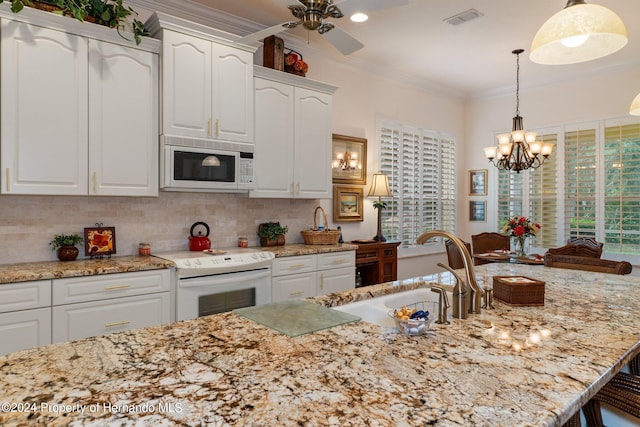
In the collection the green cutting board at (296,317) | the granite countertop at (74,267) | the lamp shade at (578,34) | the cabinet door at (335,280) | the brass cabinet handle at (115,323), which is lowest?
the brass cabinet handle at (115,323)

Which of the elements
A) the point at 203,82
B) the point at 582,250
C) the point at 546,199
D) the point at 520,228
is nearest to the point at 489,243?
the point at 520,228

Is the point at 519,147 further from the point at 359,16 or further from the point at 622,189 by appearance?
the point at 359,16

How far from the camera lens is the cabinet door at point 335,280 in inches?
144

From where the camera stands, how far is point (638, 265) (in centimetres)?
450

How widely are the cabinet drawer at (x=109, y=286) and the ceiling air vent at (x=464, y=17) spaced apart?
10.5 feet

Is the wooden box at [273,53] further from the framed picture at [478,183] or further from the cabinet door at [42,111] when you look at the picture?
the framed picture at [478,183]

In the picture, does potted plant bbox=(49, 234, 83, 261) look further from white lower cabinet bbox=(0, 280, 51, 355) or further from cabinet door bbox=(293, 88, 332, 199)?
cabinet door bbox=(293, 88, 332, 199)

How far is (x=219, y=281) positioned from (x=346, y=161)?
2.22 meters

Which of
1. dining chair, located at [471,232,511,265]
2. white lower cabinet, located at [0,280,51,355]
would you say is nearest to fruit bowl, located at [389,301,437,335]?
white lower cabinet, located at [0,280,51,355]

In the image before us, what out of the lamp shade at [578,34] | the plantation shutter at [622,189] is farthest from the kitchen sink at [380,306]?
the plantation shutter at [622,189]

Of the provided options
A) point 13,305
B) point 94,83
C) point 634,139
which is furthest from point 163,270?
point 634,139

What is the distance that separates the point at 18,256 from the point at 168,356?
233 cm

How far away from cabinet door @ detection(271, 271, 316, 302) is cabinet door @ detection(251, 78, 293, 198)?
76 cm

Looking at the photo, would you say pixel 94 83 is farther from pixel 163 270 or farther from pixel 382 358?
pixel 382 358
